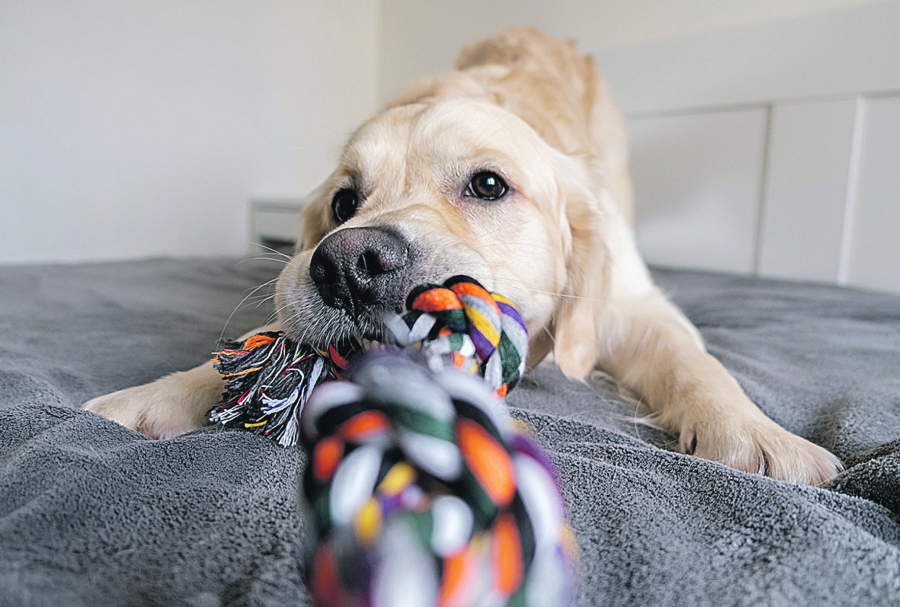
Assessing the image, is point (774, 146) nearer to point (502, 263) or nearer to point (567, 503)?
point (502, 263)

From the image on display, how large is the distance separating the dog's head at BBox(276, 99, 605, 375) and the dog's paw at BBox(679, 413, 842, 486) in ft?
1.16

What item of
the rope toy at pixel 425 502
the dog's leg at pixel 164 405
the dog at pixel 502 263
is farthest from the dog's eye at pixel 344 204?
the rope toy at pixel 425 502

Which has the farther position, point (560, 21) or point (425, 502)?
point (560, 21)

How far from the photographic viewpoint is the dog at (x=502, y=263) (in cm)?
75

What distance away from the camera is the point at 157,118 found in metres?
3.64

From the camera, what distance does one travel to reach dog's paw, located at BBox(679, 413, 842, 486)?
716 mm

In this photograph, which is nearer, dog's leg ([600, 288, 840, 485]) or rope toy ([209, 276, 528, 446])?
rope toy ([209, 276, 528, 446])

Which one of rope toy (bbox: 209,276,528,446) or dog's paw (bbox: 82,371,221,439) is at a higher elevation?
rope toy (bbox: 209,276,528,446)

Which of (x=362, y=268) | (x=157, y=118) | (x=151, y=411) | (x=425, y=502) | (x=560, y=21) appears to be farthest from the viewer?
(x=560, y=21)

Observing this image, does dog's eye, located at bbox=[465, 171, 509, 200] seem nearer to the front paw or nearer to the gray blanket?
the gray blanket

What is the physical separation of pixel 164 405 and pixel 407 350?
0.56m

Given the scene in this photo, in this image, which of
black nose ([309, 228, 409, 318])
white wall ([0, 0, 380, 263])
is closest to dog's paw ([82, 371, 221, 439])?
black nose ([309, 228, 409, 318])

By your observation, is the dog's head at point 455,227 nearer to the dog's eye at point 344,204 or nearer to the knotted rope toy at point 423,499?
the dog's eye at point 344,204

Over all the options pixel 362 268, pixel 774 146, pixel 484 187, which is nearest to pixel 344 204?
pixel 484 187
